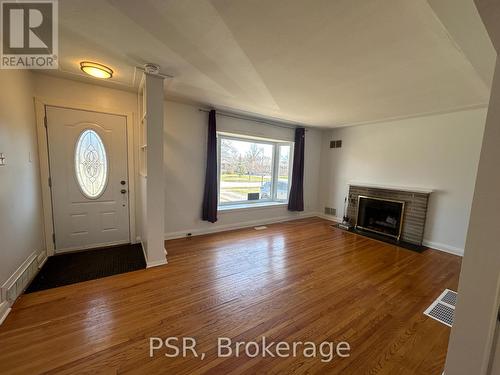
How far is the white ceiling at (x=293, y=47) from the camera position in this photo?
1391 mm

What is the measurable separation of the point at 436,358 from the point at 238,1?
9.49ft

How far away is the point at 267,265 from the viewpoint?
2.87m

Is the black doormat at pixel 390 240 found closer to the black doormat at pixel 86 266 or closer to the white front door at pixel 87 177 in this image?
the black doormat at pixel 86 266

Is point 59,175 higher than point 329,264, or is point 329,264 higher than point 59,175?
point 59,175

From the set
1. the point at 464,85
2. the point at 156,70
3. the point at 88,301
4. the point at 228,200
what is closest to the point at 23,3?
the point at 156,70

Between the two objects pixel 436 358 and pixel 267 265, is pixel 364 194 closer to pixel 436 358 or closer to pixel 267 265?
pixel 267 265

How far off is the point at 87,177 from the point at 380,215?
5.43 m

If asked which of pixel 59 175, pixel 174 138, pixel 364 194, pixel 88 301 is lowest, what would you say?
pixel 88 301

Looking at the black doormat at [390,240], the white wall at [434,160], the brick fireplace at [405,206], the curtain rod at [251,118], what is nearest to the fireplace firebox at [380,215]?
the brick fireplace at [405,206]

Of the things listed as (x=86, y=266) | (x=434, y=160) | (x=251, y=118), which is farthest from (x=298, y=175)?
(x=86, y=266)

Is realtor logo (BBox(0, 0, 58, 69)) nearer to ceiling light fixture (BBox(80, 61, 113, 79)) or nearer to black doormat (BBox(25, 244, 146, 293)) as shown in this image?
ceiling light fixture (BBox(80, 61, 113, 79))

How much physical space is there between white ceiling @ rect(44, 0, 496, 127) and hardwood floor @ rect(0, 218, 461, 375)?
237cm

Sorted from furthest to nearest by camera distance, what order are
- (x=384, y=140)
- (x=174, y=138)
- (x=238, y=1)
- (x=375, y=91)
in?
(x=384, y=140) < (x=174, y=138) < (x=375, y=91) < (x=238, y=1)

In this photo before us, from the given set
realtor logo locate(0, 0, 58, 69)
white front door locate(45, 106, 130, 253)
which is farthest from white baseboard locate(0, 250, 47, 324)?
realtor logo locate(0, 0, 58, 69)
